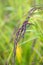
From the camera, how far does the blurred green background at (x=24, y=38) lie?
1418 millimetres

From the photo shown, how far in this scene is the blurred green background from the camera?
4.65 ft

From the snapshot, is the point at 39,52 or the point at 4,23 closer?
the point at 39,52

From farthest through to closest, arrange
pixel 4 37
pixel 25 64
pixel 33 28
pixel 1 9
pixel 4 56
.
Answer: pixel 1 9, pixel 4 37, pixel 4 56, pixel 25 64, pixel 33 28

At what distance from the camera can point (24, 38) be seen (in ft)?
5.39

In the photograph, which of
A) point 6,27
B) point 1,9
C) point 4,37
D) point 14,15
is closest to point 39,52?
point 4,37

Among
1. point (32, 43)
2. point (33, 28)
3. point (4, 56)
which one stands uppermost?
point (33, 28)

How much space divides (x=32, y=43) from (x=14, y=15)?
0.61 metres

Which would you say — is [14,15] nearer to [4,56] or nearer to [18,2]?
[18,2]

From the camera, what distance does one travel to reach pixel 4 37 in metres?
1.82

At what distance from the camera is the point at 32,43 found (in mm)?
1522

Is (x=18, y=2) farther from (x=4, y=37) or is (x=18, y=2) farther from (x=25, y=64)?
(x=25, y=64)

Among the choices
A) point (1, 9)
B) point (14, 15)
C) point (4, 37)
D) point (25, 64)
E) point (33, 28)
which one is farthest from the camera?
point (1, 9)

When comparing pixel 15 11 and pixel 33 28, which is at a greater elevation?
pixel 33 28

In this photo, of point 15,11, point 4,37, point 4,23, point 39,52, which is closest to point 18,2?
point 15,11
